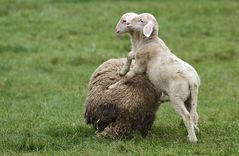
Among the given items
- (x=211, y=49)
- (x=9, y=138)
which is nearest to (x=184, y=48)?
(x=211, y=49)

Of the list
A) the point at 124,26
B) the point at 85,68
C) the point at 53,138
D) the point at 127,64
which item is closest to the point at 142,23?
the point at 124,26

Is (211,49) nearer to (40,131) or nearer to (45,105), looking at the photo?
(45,105)

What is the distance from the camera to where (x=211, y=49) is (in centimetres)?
1555

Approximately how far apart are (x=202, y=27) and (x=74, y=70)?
199 inches

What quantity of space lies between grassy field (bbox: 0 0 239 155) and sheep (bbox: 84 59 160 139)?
20cm

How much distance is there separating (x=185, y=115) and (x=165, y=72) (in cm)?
57

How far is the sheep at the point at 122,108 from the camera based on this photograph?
8.07m

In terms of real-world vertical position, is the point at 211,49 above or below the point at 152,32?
below

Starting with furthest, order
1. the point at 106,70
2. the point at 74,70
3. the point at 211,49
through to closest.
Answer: the point at 211,49 < the point at 74,70 < the point at 106,70

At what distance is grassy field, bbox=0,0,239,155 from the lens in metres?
7.86

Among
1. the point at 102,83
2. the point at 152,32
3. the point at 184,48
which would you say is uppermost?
the point at 152,32

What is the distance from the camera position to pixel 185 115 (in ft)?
25.4

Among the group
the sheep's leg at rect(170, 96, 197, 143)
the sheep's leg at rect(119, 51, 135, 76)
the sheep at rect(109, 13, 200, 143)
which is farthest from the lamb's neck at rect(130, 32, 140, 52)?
the sheep's leg at rect(170, 96, 197, 143)

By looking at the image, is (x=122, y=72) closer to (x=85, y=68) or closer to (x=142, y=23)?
(x=142, y=23)
